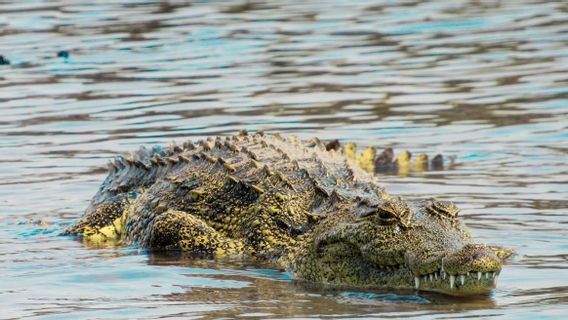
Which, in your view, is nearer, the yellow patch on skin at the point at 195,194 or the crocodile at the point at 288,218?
the crocodile at the point at 288,218

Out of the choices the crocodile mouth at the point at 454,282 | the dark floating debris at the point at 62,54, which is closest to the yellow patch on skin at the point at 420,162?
the crocodile mouth at the point at 454,282

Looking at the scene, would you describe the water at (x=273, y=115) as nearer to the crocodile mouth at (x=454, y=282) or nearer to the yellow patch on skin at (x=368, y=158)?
the crocodile mouth at (x=454, y=282)

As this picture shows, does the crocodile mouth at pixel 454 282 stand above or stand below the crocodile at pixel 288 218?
below

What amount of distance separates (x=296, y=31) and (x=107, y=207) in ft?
45.7

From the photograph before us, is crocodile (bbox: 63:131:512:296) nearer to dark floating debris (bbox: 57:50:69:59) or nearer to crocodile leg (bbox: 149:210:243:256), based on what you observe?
crocodile leg (bbox: 149:210:243:256)

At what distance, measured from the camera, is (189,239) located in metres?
10.1

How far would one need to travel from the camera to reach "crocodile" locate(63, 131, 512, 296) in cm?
820

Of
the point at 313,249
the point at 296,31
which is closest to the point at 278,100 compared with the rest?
the point at 296,31

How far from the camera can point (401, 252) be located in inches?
326

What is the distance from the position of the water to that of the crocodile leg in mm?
183

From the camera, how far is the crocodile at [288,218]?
26.9 feet

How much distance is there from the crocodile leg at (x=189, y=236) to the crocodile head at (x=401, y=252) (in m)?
1.01

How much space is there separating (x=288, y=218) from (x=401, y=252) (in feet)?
5.07

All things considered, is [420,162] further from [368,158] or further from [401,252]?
[401,252]
